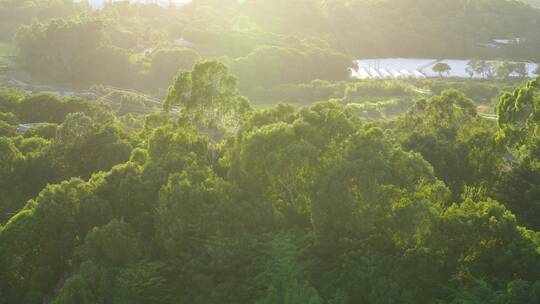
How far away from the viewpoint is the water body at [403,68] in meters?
68.9

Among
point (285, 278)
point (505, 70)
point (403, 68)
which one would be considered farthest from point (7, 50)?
point (285, 278)

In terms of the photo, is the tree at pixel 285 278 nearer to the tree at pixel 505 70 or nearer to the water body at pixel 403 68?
the water body at pixel 403 68

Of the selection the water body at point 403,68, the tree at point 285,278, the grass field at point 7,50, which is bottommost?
the tree at point 285,278

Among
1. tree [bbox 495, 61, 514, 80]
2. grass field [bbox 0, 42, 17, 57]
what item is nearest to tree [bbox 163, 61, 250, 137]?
grass field [bbox 0, 42, 17, 57]

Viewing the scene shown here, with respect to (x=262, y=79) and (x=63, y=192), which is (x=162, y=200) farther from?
(x=262, y=79)

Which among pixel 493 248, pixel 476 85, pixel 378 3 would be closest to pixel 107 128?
pixel 493 248

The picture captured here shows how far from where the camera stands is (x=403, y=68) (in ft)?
249

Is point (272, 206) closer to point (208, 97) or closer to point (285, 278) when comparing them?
point (285, 278)

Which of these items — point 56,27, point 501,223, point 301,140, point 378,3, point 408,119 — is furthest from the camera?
point 378,3

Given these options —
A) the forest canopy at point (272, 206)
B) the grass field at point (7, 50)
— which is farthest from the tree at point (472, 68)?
the grass field at point (7, 50)

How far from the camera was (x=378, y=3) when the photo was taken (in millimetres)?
95688

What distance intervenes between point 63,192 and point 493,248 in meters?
11.5

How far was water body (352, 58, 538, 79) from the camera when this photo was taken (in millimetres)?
68875

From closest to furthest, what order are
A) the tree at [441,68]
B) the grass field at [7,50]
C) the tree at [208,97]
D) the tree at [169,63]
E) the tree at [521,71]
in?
the tree at [208,97] → the tree at [169,63] → the grass field at [7,50] → the tree at [521,71] → the tree at [441,68]
